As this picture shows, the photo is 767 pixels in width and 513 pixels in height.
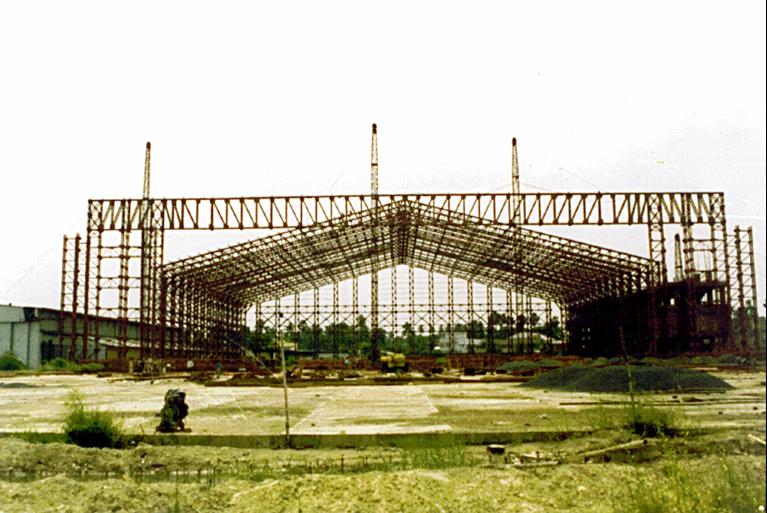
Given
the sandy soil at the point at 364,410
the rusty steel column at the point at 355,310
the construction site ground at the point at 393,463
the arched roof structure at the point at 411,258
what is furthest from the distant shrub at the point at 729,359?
the rusty steel column at the point at 355,310

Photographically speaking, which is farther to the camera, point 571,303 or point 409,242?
point 571,303

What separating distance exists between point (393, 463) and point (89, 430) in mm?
4843

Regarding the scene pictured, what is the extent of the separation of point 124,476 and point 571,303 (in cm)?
5592

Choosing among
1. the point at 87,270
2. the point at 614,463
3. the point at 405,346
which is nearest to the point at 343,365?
the point at 87,270

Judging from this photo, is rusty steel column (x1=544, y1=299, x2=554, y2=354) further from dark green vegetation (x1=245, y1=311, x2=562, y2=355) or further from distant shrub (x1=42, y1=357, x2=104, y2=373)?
distant shrub (x1=42, y1=357, x2=104, y2=373)

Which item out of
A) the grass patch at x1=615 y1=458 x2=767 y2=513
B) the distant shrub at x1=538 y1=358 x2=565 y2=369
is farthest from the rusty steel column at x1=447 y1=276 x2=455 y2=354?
the grass patch at x1=615 y1=458 x2=767 y2=513

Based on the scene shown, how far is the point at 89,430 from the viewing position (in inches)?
422

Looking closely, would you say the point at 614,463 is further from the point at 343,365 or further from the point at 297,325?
the point at 297,325

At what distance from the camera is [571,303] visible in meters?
61.2

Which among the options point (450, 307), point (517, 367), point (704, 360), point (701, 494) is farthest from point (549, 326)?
point (701, 494)

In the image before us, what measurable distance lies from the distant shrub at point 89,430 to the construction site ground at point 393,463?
516 millimetres

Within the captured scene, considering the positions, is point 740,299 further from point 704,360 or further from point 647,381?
point 647,381

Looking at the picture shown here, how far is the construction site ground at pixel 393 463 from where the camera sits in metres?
6.83

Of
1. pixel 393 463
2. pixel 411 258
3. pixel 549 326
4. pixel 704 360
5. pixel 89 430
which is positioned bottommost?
pixel 704 360
